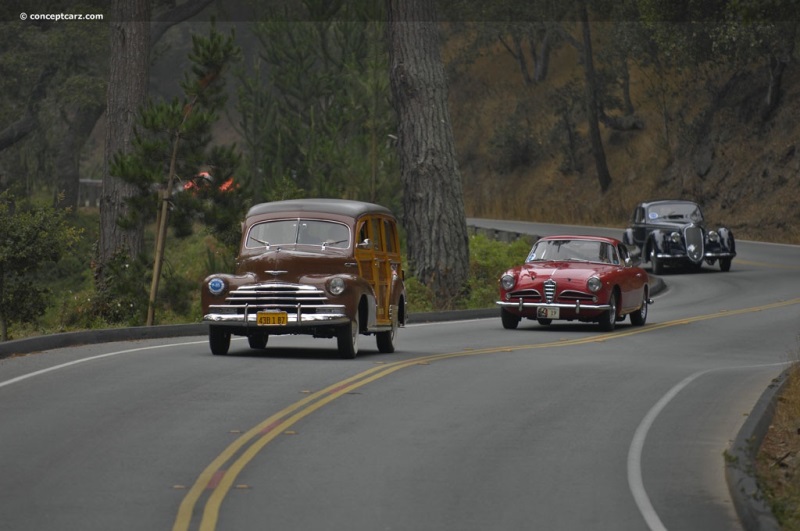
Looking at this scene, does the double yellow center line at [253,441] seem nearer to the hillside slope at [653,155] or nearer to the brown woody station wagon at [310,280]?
the brown woody station wagon at [310,280]

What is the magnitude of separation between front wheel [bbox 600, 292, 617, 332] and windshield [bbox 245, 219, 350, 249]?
6461 millimetres

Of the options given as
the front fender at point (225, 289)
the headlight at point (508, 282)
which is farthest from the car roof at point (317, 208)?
the headlight at point (508, 282)

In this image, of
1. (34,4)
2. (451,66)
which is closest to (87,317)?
(34,4)

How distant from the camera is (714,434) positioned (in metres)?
14.4

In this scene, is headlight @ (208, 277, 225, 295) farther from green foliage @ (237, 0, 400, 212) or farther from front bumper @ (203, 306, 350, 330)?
green foliage @ (237, 0, 400, 212)

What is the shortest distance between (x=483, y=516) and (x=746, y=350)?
45.4 feet

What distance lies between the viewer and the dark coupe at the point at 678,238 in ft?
135

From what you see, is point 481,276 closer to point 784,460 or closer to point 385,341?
point 385,341

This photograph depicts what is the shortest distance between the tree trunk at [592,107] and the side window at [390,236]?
42.6 m

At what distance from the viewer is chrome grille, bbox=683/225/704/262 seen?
4081 cm

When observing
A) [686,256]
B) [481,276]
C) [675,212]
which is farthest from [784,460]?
[675,212]

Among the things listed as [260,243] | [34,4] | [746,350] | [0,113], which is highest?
[34,4]

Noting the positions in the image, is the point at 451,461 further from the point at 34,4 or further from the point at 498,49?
the point at 498,49

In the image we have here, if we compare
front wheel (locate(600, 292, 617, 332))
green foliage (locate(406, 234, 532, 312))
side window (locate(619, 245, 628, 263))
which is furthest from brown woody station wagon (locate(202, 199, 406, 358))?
green foliage (locate(406, 234, 532, 312))
